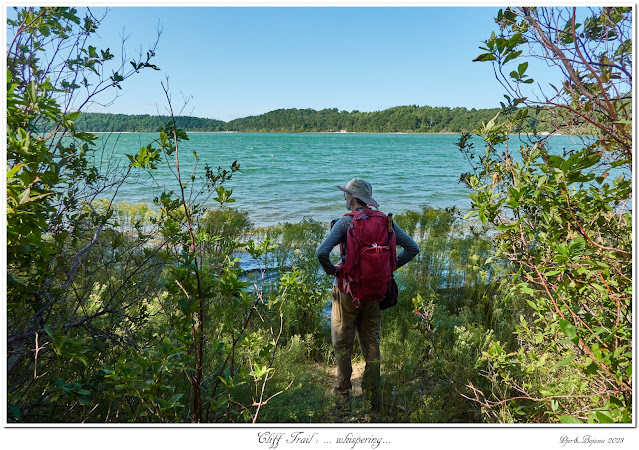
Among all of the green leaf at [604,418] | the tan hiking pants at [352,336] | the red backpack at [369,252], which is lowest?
the tan hiking pants at [352,336]

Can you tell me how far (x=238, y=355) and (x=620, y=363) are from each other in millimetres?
2686

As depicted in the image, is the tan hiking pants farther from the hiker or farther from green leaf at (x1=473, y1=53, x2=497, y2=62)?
green leaf at (x1=473, y1=53, x2=497, y2=62)

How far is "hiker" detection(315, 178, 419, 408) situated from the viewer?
3115 mm

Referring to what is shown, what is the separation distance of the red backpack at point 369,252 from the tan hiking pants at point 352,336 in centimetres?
27

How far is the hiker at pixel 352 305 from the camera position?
10.2ft

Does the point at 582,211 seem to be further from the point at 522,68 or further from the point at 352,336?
the point at 352,336

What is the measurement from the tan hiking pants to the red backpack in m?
0.27

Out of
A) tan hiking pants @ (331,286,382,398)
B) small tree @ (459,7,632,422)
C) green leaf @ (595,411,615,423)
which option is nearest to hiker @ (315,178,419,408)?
tan hiking pants @ (331,286,382,398)

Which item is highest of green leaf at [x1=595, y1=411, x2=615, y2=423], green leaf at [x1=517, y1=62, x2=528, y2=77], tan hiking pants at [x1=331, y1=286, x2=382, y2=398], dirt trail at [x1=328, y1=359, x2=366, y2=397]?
green leaf at [x1=517, y1=62, x2=528, y2=77]

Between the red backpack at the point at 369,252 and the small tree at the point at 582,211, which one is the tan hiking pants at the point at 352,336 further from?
the small tree at the point at 582,211

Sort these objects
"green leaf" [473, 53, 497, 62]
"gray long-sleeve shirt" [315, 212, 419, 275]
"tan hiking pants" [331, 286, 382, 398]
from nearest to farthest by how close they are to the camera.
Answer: "green leaf" [473, 53, 497, 62], "gray long-sleeve shirt" [315, 212, 419, 275], "tan hiking pants" [331, 286, 382, 398]

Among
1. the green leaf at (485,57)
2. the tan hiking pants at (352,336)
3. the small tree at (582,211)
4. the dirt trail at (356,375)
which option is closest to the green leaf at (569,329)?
the small tree at (582,211)

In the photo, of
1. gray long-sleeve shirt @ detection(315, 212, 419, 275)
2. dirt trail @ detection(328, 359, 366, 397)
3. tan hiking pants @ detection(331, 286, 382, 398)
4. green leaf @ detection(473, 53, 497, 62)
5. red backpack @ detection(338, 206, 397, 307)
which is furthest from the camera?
dirt trail @ detection(328, 359, 366, 397)

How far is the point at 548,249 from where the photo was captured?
2.01 meters
